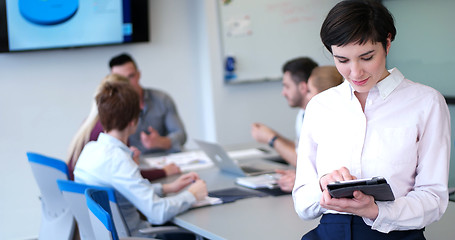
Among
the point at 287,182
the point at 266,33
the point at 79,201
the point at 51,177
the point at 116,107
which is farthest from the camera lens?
the point at 266,33

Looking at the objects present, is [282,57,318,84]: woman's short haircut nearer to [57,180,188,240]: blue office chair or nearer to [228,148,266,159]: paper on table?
[228,148,266,159]: paper on table

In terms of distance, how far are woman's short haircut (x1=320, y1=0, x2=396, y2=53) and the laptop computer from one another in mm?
1812

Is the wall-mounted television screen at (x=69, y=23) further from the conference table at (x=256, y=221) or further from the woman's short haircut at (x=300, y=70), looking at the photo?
the conference table at (x=256, y=221)

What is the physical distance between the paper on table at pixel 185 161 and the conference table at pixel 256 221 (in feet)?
3.26

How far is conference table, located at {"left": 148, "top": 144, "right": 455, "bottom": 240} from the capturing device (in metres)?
2.37

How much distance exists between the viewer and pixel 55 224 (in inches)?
125

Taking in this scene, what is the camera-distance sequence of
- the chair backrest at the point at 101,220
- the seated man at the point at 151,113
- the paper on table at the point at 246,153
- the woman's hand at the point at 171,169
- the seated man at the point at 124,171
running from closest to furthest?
the chair backrest at the point at 101,220 < the seated man at the point at 124,171 < the woman's hand at the point at 171,169 < the paper on table at the point at 246,153 < the seated man at the point at 151,113

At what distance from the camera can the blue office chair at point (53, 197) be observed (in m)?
→ 3.14

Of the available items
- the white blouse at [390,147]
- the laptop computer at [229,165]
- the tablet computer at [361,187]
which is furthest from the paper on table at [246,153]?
the tablet computer at [361,187]

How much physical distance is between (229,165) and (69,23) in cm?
261

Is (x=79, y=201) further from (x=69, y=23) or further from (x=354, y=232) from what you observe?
(x=69, y=23)

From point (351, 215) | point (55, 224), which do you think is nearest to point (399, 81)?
point (351, 215)

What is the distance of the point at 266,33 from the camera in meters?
6.00

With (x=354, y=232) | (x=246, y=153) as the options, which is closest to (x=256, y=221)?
(x=354, y=232)
